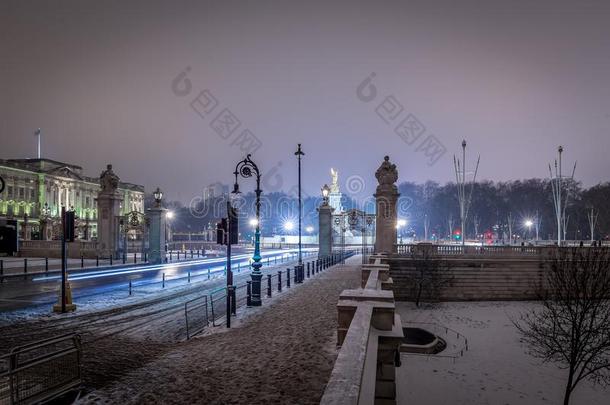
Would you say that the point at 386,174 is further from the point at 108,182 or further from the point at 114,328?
the point at 108,182

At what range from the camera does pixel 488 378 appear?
17750 millimetres

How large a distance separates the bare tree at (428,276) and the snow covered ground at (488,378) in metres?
6.58

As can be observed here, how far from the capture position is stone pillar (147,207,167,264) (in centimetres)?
3581

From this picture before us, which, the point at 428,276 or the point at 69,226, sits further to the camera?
the point at 428,276

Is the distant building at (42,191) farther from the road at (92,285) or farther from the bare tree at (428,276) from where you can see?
the bare tree at (428,276)

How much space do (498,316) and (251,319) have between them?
20.6 meters

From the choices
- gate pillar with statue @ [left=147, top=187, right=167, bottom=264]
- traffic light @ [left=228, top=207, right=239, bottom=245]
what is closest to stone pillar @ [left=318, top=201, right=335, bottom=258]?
gate pillar with statue @ [left=147, top=187, right=167, bottom=264]

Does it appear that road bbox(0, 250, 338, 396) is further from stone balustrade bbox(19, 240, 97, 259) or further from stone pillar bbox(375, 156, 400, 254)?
stone balustrade bbox(19, 240, 97, 259)

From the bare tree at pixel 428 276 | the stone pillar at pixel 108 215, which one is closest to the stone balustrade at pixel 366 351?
the bare tree at pixel 428 276

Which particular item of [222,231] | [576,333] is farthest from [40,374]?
[576,333]

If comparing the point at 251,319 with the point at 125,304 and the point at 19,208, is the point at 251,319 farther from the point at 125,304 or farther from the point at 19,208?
the point at 19,208

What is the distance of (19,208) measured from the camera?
9288 cm

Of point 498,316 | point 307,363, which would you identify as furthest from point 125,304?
point 498,316

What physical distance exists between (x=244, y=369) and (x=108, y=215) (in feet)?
106
